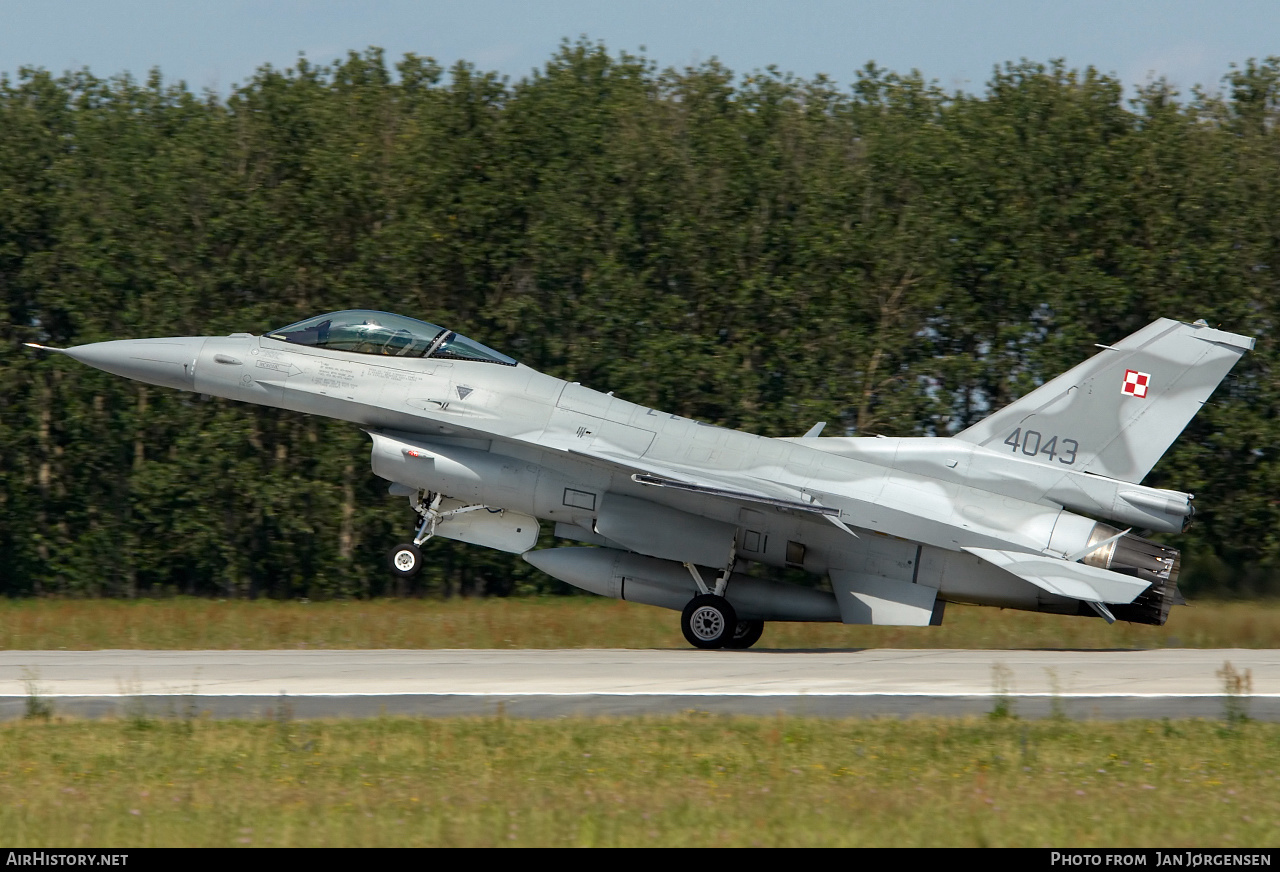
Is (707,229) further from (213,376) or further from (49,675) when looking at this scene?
(49,675)

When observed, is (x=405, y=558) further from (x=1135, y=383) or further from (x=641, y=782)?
(x=1135, y=383)

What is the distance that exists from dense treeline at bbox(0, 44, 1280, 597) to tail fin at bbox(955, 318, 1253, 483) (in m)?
9.09

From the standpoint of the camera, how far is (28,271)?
89.2ft

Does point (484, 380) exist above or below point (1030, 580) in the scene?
above

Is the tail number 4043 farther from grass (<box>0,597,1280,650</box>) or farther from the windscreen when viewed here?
the windscreen

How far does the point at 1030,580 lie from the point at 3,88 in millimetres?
27486

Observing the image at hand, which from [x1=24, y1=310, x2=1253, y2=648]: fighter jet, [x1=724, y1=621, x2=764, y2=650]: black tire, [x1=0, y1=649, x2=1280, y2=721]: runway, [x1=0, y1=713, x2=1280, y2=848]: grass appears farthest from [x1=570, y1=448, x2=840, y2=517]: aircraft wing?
[x1=0, y1=713, x2=1280, y2=848]: grass

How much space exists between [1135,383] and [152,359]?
1174 centimetres

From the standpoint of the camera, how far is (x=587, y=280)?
1048 inches

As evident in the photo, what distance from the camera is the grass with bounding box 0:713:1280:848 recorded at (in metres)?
6.84

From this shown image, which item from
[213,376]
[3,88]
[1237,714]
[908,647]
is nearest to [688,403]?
[908,647]

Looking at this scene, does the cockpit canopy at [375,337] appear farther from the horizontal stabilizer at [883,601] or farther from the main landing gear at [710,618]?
the horizontal stabilizer at [883,601]

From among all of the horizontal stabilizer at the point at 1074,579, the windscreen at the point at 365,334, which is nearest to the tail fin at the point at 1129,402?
the horizontal stabilizer at the point at 1074,579
